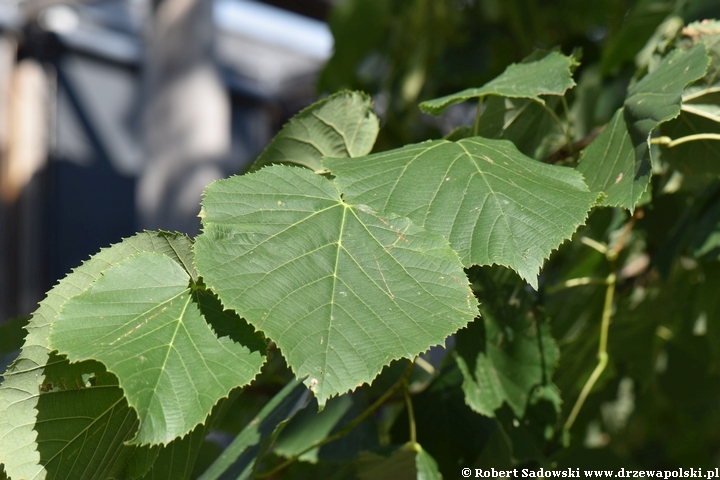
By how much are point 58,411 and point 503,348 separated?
33 cm

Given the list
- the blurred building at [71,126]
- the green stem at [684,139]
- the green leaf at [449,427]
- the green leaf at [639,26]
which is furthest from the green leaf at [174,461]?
the blurred building at [71,126]

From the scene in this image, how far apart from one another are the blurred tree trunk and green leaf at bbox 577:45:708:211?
1231mm

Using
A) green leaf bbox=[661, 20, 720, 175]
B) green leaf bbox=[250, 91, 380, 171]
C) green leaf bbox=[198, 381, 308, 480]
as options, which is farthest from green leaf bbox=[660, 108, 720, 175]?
green leaf bbox=[198, 381, 308, 480]

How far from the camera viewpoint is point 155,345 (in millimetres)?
404

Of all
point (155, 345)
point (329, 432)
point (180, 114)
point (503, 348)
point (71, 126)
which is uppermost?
point (155, 345)

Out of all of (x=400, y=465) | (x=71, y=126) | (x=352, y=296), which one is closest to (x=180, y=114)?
(x=400, y=465)

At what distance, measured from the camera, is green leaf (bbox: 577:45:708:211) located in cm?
48

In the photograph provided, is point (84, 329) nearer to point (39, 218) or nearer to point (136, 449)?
point (136, 449)

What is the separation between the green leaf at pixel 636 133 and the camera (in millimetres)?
476

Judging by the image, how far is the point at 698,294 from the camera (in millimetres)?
935

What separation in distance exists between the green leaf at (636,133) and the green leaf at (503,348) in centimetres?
12

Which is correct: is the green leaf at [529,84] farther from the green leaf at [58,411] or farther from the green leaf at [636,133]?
the green leaf at [58,411]

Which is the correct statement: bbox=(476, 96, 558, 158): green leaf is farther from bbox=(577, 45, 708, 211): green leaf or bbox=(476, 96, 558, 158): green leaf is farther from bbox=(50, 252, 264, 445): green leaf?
bbox=(50, 252, 264, 445): green leaf

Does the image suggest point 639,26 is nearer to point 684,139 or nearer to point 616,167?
point 684,139
